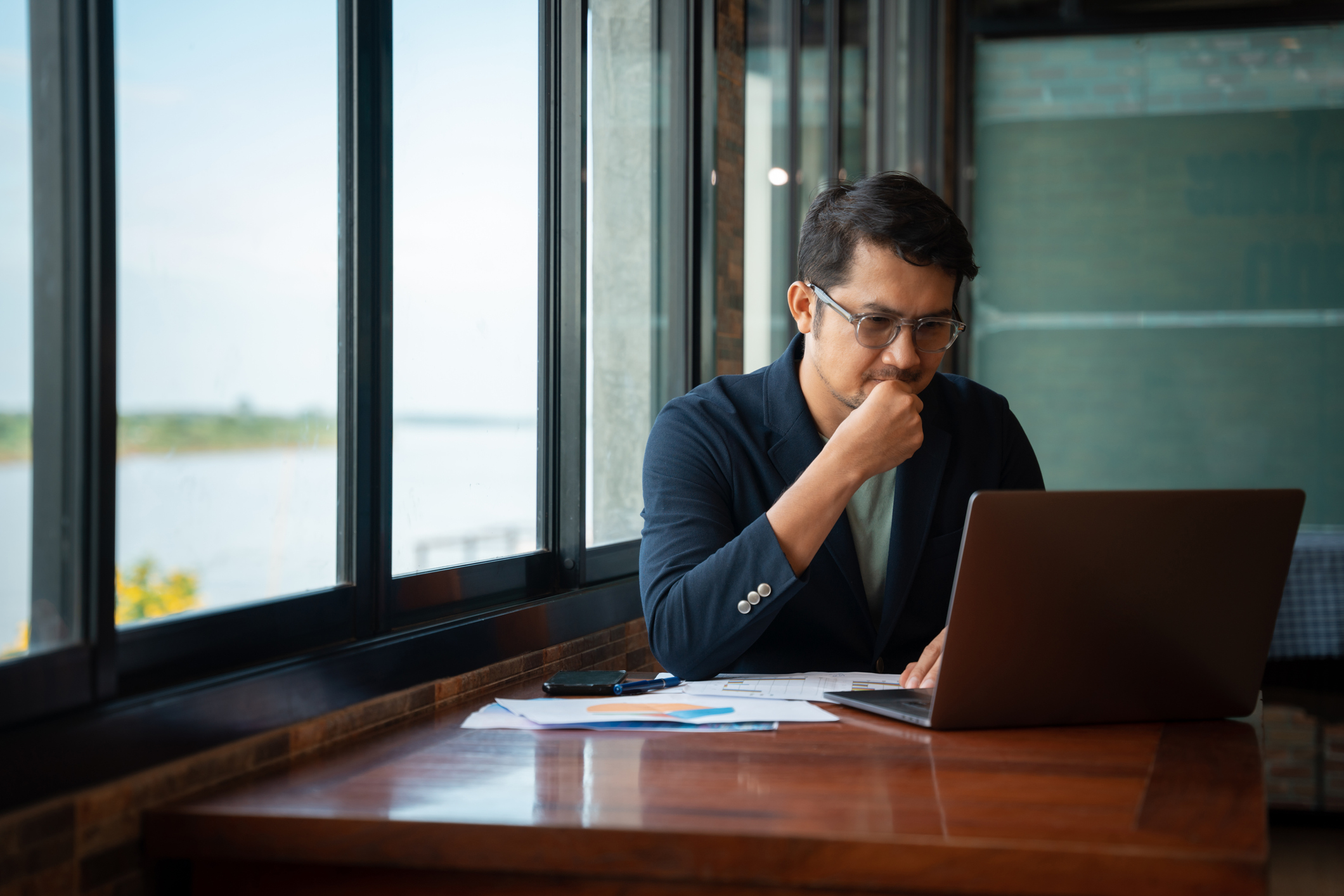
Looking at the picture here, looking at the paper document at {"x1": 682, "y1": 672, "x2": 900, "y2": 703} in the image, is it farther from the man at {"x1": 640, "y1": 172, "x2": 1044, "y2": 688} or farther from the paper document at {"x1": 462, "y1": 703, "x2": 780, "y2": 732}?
the paper document at {"x1": 462, "y1": 703, "x2": 780, "y2": 732}

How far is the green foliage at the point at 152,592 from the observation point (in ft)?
3.68

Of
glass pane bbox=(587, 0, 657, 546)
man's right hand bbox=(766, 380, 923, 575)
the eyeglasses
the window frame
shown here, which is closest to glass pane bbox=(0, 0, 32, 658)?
man's right hand bbox=(766, 380, 923, 575)

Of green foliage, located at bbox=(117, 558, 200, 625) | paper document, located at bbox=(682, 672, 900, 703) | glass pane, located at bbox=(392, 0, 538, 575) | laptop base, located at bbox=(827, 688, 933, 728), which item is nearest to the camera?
green foliage, located at bbox=(117, 558, 200, 625)

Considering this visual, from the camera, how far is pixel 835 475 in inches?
62.3

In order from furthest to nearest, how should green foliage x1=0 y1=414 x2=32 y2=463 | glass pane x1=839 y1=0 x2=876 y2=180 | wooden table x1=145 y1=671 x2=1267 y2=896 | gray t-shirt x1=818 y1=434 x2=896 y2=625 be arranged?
glass pane x1=839 y1=0 x2=876 y2=180
gray t-shirt x1=818 y1=434 x2=896 y2=625
green foliage x1=0 y1=414 x2=32 y2=463
wooden table x1=145 y1=671 x2=1267 y2=896

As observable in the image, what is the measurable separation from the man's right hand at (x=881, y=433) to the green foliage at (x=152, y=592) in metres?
0.81

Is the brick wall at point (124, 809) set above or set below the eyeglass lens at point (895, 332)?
below

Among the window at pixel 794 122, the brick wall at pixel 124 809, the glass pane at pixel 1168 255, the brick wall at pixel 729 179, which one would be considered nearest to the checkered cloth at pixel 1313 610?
the glass pane at pixel 1168 255

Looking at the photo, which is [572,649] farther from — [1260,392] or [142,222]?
[1260,392]

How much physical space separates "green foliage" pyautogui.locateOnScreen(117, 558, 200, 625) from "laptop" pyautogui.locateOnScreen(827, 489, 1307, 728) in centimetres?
71

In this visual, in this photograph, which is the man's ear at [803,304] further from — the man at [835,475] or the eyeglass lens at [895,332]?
the eyeglass lens at [895,332]

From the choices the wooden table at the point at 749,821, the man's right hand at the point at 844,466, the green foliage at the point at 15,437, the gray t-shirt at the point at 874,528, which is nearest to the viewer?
the wooden table at the point at 749,821

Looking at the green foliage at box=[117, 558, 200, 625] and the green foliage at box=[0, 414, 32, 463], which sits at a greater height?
the green foliage at box=[0, 414, 32, 463]

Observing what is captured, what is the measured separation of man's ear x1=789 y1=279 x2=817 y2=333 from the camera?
188 centimetres
